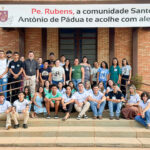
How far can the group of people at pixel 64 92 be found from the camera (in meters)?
7.27

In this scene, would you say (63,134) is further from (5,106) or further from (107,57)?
(107,57)

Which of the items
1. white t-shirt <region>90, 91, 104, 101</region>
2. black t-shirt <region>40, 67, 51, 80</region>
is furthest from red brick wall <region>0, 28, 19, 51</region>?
white t-shirt <region>90, 91, 104, 101</region>

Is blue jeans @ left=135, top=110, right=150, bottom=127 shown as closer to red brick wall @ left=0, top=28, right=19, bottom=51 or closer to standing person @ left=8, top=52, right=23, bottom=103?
standing person @ left=8, top=52, right=23, bottom=103

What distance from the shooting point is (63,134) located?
267 inches

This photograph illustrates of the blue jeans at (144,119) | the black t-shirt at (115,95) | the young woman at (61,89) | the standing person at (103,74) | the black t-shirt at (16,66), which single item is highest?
the black t-shirt at (16,66)

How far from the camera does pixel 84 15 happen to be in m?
9.02

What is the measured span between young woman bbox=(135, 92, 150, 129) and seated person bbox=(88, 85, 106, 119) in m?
1.12

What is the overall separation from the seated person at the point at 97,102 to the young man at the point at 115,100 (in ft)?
0.74

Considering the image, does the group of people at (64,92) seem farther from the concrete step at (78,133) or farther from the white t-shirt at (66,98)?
the concrete step at (78,133)

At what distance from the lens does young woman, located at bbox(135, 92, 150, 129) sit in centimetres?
693

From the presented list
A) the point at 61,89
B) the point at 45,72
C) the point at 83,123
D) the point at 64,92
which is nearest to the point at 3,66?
the point at 45,72
